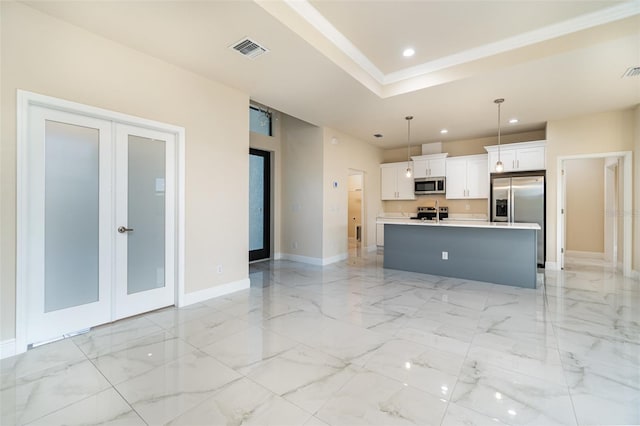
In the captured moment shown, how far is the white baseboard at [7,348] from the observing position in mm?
2258

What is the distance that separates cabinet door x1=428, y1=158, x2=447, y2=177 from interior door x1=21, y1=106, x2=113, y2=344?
661 centimetres

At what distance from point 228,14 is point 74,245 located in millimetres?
2620

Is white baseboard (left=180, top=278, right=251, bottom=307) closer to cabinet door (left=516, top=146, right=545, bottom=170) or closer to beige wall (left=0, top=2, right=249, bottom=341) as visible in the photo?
beige wall (left=0, top=2, right=249, bottom=341)

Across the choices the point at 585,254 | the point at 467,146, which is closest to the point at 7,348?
the point at 467,146

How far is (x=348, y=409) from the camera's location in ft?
5.55

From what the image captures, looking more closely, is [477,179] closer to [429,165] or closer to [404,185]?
[429,165]

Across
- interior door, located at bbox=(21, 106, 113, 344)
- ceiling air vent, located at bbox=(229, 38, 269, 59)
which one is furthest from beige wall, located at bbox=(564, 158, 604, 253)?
interior door, located at bbox=(21, 106, 113, 344)

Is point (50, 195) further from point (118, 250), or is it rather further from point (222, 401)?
point (222, 401)

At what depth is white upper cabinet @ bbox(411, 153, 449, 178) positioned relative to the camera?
7.01 m

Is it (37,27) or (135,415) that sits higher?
(37,27)

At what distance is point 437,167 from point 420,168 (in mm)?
419

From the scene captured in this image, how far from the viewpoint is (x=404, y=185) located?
757 cm

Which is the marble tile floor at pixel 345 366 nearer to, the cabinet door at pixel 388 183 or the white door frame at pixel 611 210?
the white door frame at pixel 611 210

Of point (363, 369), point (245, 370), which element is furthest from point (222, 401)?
point (363, 369)
